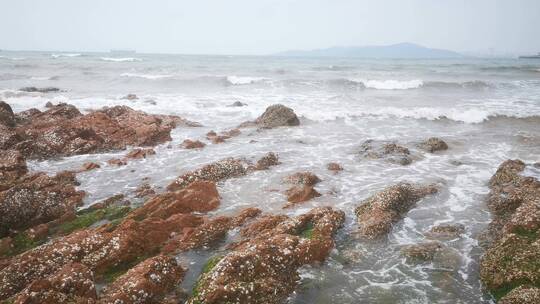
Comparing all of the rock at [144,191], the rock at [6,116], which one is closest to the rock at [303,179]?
the rock at [144,191]

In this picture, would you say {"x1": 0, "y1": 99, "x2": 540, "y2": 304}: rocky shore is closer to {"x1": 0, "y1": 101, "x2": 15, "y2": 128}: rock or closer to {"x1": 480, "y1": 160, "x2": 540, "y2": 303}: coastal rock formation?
{"x1": 480, "y1": 160, "x2": 540, "y2": 303}: coastal rock formation

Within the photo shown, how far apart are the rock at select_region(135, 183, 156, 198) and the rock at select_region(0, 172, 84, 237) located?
1471mm

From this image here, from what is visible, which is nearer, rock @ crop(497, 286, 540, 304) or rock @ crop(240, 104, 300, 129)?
rock @ crop(497, 286, 540, 304)

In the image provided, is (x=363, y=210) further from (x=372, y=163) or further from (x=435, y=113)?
(x=435, y=113)

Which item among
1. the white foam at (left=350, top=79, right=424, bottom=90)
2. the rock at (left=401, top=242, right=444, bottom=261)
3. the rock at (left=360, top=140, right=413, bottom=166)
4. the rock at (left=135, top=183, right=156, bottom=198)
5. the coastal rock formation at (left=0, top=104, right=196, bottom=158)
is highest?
the white foam at (left=350, top=79, right=424, bottom=90)

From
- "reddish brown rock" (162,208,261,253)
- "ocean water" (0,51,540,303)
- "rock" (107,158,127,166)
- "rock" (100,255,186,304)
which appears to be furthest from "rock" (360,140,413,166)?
"rock" (100,255,186,304)

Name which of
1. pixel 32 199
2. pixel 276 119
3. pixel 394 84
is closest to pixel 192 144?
pixel 276 119

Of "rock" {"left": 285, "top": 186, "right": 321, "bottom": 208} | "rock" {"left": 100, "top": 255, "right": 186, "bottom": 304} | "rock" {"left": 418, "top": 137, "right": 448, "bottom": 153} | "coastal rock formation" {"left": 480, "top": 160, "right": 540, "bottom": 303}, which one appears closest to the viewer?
"rock" {"left": 100, "top": 255, "right": 186, "bottom": 304}

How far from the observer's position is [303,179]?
11930mm

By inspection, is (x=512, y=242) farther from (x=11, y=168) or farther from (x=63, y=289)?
(x=11, y=168)

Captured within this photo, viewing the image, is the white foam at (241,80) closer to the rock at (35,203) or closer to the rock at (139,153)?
the rock at (139,153)

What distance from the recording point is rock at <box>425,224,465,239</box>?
8672 mm

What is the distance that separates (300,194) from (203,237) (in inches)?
134

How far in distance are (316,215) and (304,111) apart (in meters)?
16.6
